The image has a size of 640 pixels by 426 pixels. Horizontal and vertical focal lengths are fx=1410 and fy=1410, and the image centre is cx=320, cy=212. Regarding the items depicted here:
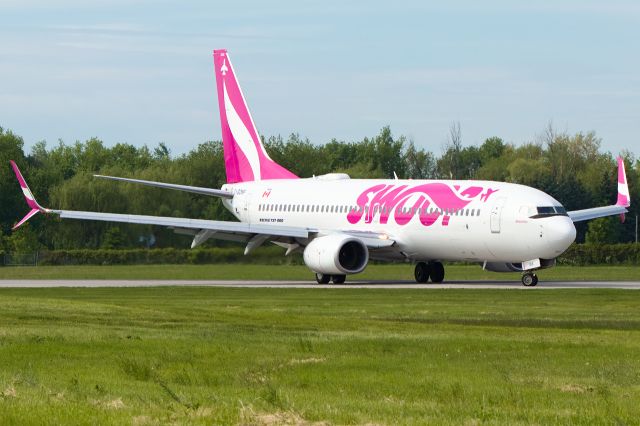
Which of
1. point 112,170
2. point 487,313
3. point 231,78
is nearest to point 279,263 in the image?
point 231,78

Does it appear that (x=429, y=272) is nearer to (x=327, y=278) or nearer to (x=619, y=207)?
(x=327, y=278)

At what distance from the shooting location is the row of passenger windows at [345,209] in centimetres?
5096

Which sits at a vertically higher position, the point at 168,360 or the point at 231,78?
the point at 231,78

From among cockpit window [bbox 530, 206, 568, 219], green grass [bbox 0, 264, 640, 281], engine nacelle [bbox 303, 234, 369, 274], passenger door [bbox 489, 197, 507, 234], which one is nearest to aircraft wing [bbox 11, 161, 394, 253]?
engine nacelle [bbox 303, 234, 369, 274]

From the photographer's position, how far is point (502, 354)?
23.3 meters

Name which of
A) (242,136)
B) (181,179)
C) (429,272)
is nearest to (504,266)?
(429,272)

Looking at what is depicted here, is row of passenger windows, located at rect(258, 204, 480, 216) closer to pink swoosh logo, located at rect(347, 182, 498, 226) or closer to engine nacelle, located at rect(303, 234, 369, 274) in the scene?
pink swoosh logo, located at rect(347, 182, 498, 226)

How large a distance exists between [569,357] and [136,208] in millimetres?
79411

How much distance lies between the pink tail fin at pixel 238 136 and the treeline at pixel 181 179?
16.7 m

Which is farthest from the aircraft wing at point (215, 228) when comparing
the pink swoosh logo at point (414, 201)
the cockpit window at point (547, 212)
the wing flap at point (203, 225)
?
the cockpit window at point (547, 212)

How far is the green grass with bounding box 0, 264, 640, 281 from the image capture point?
5941 cm

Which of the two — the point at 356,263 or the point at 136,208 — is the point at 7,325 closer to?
the point at 356,263

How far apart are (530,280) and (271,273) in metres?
15.4

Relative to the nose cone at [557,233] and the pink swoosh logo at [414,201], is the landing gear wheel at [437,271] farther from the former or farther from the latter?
the nose cone at [557,233]
